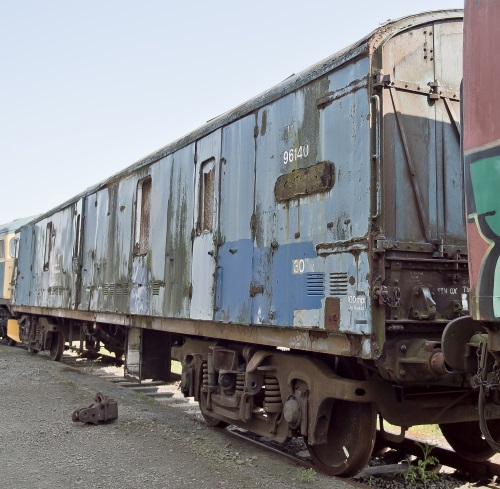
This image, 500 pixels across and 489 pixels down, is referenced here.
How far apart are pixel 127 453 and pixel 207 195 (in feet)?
10.3

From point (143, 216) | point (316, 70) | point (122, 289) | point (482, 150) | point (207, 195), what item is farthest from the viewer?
point (122, 289)

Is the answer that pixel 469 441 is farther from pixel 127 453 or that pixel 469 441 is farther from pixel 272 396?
pixel 127 453

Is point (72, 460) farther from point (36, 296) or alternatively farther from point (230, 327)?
point (36, 296)

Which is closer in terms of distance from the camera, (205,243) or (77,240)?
(205,243)

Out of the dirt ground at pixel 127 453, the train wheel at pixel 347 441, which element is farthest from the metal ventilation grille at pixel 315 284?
the dirt ground at pixel 127 453

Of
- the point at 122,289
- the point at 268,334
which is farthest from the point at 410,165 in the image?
the point at 122,289

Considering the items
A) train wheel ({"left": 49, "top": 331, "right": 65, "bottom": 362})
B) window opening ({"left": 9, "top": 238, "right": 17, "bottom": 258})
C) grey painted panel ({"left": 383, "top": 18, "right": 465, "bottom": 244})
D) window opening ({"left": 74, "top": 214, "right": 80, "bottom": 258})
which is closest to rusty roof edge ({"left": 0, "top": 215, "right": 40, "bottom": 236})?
window opening ({"left": 9, "top": 238, "right": 17, "bottom": 258})

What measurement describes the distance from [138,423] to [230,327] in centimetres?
220

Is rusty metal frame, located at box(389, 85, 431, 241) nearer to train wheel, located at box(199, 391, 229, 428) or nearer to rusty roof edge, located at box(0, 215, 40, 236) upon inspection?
train wheel, located at box(199, 391, 229, 428)

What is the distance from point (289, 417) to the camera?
538cm

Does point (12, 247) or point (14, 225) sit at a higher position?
point (14, 225)

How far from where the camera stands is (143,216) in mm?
9320

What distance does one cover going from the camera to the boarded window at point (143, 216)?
29.7ft

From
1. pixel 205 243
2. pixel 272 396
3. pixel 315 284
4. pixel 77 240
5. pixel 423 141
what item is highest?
pixel 423 141
